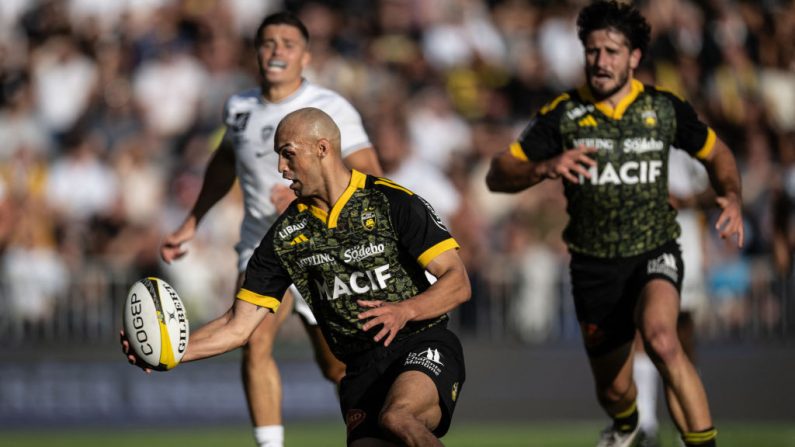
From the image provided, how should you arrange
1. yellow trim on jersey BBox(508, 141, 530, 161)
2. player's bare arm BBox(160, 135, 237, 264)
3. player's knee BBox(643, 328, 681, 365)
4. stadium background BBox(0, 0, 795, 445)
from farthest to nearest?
1. stadium background BBox(0, 0, 795, 445)
2. player's bare arm BBox(160, 135, 237, 264)
3. yellow trim on jersey BBox(508, 141, 530, 161)
4. player's knee BBox(643, 328, 681, 365)

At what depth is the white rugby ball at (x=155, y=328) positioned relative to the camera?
7398mm

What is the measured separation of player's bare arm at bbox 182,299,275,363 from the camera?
25.1ft

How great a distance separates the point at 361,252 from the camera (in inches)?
299

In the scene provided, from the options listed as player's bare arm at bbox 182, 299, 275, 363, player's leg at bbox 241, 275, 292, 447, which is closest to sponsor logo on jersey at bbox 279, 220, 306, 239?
player's bare arm at bbox 182, 299, 275, 363

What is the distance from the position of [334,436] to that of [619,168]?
6307 millimetres

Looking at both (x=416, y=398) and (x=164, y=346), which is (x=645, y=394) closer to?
(x=416, y=398)

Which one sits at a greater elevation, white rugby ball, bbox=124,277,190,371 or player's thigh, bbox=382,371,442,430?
white rugby ball, bbox=124,277,190,371

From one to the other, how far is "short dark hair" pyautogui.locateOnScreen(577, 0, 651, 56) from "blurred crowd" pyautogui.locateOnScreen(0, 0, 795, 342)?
18.0 ft

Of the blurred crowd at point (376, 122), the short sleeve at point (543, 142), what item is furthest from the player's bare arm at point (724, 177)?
the blurred crowd at point (376, 122)

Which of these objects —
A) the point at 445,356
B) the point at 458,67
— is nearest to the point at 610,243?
the point at 445,356

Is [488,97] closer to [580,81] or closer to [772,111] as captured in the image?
[580,81]

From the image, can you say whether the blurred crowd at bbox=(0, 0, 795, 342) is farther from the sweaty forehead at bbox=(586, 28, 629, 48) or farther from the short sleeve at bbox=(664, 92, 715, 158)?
the sweaty forehead at bbox=(586, 28, 629, 48)

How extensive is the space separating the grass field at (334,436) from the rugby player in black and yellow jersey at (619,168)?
4.28m

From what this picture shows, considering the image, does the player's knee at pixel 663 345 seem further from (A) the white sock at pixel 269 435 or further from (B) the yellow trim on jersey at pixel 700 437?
(A) the white sock at pixel 269 435
